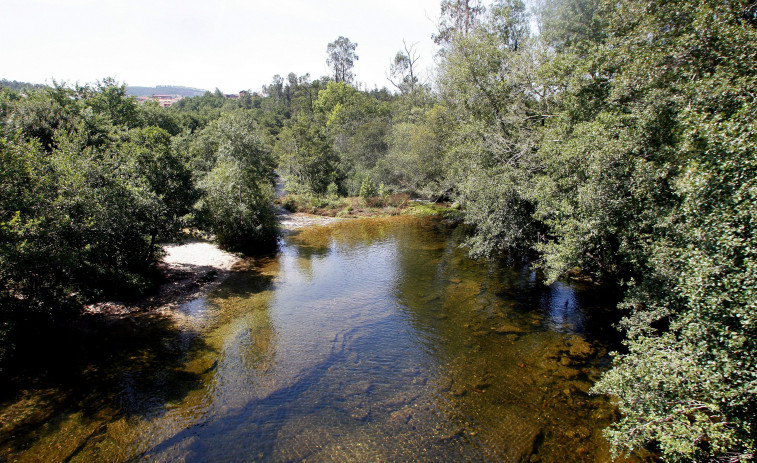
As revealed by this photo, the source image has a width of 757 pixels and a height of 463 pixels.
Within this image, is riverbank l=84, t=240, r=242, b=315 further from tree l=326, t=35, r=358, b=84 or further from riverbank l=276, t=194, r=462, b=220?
tree l=326, t=35, r=358, b=84

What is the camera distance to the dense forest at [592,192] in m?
7.41

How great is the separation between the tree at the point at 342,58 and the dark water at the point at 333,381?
99.3m

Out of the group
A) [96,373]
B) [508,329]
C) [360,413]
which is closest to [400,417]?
[360,413]

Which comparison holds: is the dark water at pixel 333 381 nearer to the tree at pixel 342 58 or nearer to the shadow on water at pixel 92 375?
the shadow on water at pixel 92 375

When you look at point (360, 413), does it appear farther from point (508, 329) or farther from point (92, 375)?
point (92, 375)

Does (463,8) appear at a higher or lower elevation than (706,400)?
higher

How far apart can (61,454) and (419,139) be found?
3824 cm

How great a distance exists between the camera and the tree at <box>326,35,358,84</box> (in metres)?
104

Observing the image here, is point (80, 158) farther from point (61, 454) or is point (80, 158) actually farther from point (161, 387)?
point (61, 454)

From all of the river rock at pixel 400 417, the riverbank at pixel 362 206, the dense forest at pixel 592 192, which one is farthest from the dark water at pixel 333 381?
the riverbank at pixel 362 206

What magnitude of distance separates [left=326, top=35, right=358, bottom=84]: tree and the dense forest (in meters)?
85.0

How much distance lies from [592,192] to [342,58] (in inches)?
4229

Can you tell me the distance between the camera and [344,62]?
345 ft

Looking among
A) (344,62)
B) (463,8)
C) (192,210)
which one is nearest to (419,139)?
(463,8)
